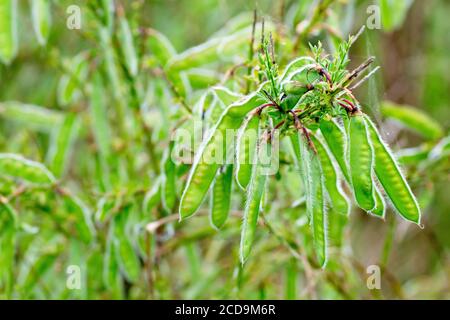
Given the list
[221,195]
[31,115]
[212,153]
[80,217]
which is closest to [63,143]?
[31,115]

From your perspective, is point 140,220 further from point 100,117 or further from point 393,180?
point 393,180

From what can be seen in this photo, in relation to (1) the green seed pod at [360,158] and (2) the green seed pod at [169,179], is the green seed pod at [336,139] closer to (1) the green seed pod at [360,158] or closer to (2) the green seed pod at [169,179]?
(1) the green seed pod at [360,158]

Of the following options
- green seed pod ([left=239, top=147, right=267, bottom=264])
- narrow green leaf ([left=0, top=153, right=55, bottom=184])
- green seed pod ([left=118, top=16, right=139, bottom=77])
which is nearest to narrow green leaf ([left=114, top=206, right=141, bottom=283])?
narrow green leaf ([left=0, top=153, right=55, bottom=184])

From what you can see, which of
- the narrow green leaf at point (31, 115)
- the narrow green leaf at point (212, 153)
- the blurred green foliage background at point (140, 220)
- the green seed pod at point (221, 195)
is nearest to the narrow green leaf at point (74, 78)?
the blurred green foliage background at point (140, 220)

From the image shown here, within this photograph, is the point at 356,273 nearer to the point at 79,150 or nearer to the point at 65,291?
the point at 65,291
